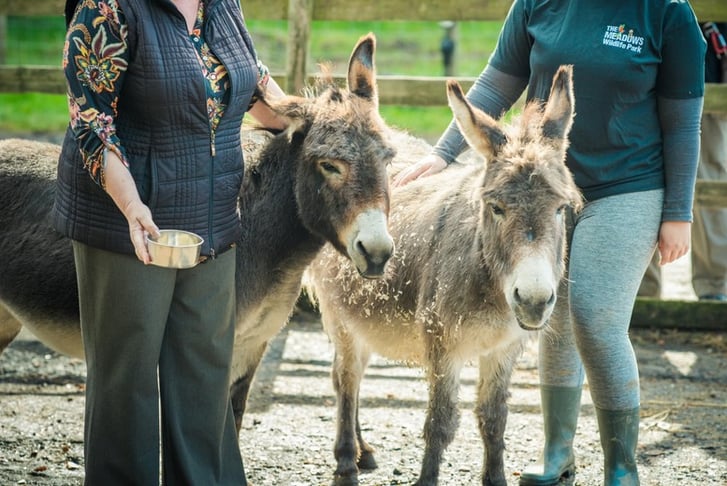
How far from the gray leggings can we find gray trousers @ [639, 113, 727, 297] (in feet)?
11.2

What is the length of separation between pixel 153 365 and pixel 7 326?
1685mm

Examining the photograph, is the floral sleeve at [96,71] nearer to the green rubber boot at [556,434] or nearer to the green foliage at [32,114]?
the green rubber boot at [556,434]

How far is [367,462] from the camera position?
15.6ft

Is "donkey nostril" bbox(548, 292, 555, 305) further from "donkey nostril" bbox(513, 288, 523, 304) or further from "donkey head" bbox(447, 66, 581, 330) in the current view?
"donkey nostril" bbox(513, 288, 523, 304)

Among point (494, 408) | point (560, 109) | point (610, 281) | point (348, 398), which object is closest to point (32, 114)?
point (348, 398)

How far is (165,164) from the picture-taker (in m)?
3.04

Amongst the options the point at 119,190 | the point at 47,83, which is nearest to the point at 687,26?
the point at 119,190

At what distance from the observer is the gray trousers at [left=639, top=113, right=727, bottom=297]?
6.94 metres

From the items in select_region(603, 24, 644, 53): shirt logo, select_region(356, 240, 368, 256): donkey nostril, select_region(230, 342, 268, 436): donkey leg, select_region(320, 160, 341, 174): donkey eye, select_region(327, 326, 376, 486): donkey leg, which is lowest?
select_region(327, 326, 376, 486): donkey leg

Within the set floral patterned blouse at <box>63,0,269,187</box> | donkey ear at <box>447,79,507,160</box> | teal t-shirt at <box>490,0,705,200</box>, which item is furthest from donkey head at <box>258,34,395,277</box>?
floral patterned blouse at <box>63,0,269,187</box>

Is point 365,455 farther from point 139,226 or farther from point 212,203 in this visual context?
point 139,226

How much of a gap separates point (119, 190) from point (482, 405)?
2.12m

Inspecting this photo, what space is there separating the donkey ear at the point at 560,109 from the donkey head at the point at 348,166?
65 cm

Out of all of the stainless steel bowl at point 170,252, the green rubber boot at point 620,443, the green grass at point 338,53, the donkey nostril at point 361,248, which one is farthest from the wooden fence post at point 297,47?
the green grass at point 338,53
